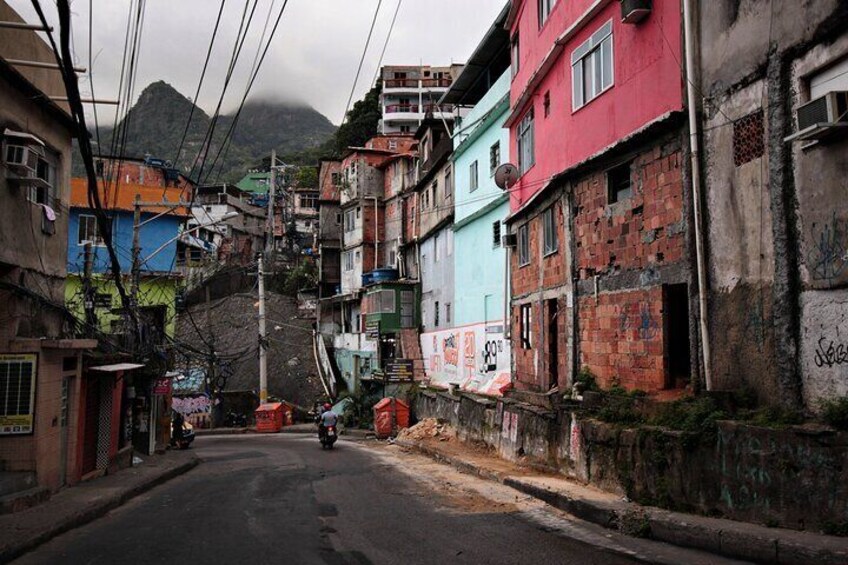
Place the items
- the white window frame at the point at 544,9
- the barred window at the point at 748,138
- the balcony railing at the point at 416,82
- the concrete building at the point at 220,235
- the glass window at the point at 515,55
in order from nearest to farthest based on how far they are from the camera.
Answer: the barred window at the point at 748,138 < the white window frame at the point at 544,9 < the glass window at the point at 515,55 < the concrete building at the point at 220,235 < the balcony railing at the point at 416,82

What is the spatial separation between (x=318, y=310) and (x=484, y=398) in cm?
3159

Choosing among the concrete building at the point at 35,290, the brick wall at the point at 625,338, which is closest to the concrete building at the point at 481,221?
the brick wall at the point at 625,338

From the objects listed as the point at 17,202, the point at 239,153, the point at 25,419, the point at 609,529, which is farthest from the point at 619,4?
the point at 239,153

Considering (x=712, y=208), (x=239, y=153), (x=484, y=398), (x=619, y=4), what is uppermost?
(x=239, y=153)

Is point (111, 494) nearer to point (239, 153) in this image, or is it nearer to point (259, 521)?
point (259, 521)

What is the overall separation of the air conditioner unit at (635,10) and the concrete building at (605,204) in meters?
0.14

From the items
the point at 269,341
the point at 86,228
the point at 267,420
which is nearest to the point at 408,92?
the point at 269,341

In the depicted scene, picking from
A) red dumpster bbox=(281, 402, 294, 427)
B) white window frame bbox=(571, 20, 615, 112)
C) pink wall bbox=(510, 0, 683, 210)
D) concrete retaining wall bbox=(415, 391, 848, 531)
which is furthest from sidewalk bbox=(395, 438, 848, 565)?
red dumpster bbox=(281, 402, 294, 427)

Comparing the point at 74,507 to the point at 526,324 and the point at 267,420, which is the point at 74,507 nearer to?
the point at 526,324

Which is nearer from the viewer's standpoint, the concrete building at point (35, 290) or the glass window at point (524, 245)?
the concrete building at point (35, 290)

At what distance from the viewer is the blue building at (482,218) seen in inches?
945

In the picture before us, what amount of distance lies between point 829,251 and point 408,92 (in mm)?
72562

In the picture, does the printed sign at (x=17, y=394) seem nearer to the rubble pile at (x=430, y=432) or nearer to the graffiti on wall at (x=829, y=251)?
the graffiti on wall at (x=829, y=251)

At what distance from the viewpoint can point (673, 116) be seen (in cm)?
1071
